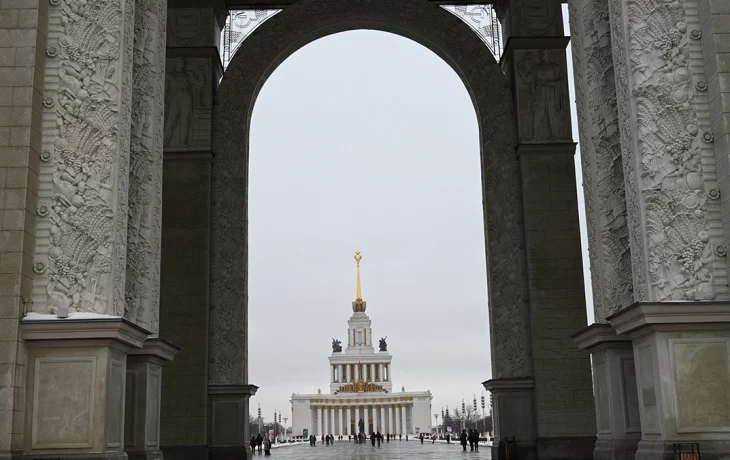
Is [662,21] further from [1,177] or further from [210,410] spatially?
[210,410]

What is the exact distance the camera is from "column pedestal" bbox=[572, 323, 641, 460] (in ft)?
44.1

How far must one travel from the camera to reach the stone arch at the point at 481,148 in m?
24.8

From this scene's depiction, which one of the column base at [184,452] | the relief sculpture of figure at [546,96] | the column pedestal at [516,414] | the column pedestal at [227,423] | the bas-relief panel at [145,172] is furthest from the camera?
the relief sculpture of figure at [546,96]

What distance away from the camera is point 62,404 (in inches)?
446

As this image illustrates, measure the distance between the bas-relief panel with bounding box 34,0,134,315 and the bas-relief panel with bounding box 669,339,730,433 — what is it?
8.00m

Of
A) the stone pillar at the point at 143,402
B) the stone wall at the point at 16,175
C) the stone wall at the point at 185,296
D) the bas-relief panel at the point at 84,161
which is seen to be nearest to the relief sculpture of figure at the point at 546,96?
the stone wall at the point at 185,296

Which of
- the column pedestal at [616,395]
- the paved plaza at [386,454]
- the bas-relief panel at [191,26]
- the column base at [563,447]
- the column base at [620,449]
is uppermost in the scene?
the bas-relief panel at [191,26]

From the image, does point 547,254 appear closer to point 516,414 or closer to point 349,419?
point 516,414

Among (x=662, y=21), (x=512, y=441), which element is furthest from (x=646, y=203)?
(x=512, y=441)

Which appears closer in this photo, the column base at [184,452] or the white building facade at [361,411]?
the column base at [184,452]

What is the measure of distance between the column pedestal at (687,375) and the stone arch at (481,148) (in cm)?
1250

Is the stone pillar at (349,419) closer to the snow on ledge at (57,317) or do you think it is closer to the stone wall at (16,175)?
the snow on ledge at (57,317)

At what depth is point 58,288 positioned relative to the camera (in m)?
11.8

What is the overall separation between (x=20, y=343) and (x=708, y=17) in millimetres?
10826
